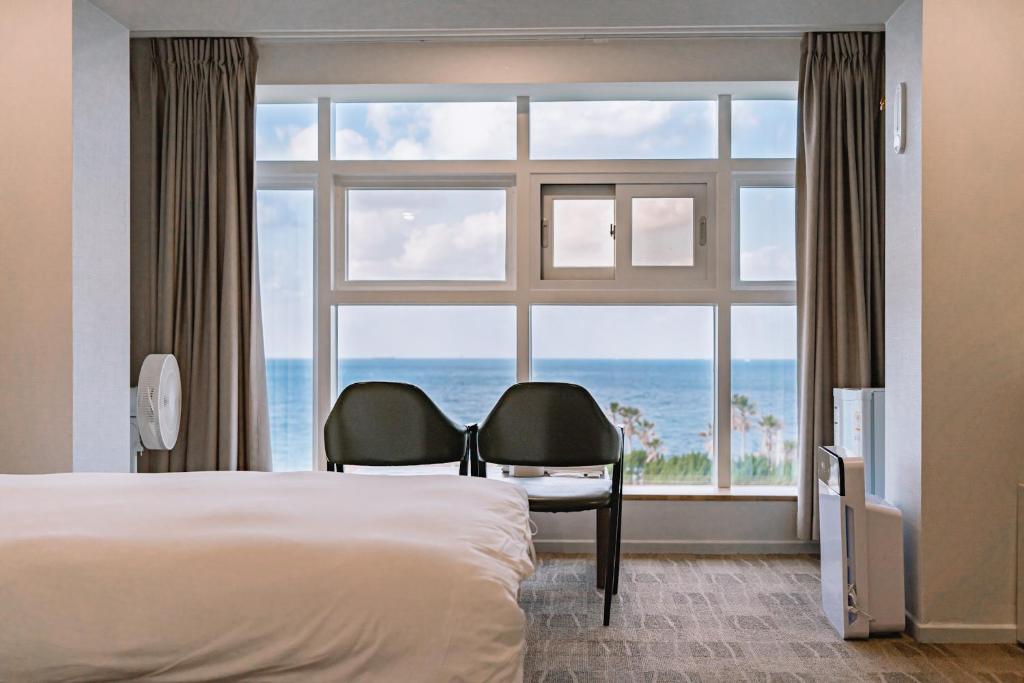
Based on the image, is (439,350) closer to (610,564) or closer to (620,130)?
(620,130)

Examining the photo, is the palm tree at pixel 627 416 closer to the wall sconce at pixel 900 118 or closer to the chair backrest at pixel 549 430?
the chair backrest at pixel 549 430

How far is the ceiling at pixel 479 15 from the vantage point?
360 cm


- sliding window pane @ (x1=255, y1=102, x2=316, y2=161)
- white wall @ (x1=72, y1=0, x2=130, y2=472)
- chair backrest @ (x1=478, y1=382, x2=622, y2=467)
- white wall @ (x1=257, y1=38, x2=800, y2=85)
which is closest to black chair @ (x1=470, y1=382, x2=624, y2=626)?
chair backrest @ (x1=478, y1=382, x2=622, y2=467)

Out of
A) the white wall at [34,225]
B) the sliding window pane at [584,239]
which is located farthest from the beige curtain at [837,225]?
the white wall at [34,225]

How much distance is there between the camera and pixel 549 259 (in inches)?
178

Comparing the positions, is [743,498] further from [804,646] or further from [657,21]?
[657,21]

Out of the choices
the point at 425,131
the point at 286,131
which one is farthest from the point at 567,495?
the point at 286,131

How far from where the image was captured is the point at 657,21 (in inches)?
151

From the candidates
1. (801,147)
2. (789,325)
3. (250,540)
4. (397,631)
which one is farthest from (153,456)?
(801,147)

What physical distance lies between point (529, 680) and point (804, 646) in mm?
1072

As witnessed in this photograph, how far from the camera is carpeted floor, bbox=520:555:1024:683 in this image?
275 cm

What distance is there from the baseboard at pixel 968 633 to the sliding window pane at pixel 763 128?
2561mm

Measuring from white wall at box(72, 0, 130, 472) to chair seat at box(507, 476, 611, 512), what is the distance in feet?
6.29

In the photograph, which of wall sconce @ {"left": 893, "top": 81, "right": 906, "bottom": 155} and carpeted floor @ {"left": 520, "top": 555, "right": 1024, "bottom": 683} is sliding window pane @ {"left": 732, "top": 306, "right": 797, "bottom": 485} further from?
wall sconce @ {"left": 893, "top": 81, "right": 906, "bottom": 155}
